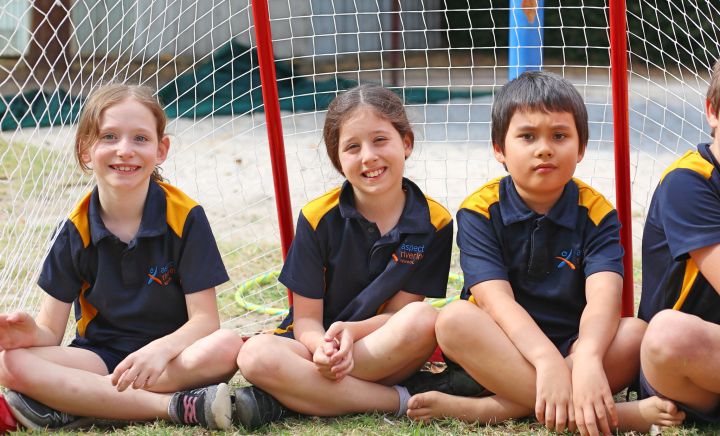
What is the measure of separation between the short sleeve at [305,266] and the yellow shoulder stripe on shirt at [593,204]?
2.42 feet

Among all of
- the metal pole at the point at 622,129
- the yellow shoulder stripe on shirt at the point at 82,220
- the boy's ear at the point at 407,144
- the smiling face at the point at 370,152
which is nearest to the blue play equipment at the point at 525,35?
the metal pole at the point at 622,129

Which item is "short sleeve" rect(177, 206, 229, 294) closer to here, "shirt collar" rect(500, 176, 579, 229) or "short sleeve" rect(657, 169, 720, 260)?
"shirt collar" rect(500, 176, 579, 229)

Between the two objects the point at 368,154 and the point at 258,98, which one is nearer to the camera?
the point at 368,154

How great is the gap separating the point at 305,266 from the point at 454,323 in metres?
0.49

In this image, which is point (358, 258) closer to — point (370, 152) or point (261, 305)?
point (370, 152)

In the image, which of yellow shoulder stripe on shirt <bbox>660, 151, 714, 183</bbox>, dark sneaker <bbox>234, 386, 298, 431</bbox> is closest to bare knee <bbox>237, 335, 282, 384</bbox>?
dark sneaker <bbox>234, 386, 298, 431</bbox>

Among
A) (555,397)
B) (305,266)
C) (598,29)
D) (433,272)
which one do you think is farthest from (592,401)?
(598,29)

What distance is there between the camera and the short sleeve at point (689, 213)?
2250 millimetres

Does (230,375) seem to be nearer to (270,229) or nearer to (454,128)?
(270,229)

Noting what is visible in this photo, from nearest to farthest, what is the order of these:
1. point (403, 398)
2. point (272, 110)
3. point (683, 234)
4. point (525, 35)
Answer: point (683, 234)
point (403, 398)
point (272, 110)
point (525, 35)

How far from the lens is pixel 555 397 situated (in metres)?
2.23

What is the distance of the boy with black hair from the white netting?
0.53m

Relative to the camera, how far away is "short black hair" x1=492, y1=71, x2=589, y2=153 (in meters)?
2.48

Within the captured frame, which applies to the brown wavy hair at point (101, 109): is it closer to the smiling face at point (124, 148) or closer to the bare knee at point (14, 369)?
the smiling face at point (124, 148)
